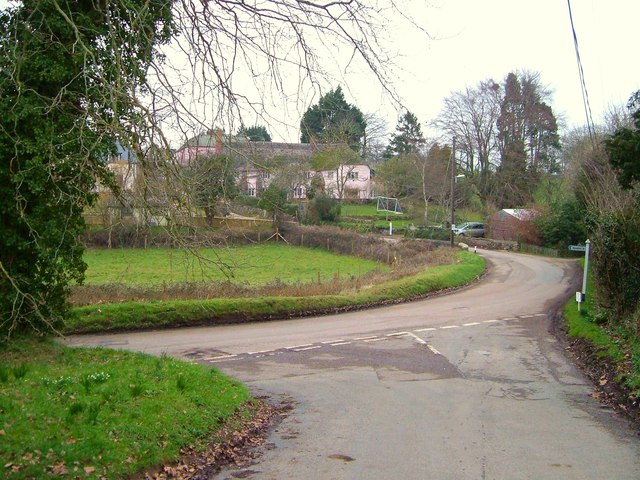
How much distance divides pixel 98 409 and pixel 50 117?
4.85 meters

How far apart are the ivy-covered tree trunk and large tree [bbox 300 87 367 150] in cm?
248

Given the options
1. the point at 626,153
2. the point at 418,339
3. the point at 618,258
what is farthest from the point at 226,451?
the point at 618,258

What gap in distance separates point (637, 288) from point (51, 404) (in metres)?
14.6

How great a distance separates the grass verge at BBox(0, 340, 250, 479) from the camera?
6.12 m

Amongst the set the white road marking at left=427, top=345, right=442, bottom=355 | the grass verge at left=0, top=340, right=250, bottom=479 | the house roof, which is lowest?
the white road marking at left=427, top=345, right=442, bottom=355

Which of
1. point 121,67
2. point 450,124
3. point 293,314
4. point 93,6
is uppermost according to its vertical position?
point 450,124

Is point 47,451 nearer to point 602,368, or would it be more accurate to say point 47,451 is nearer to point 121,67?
point 121,67

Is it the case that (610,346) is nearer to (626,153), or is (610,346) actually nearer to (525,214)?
(626,153)

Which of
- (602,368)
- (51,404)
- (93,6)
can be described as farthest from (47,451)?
(602,368)

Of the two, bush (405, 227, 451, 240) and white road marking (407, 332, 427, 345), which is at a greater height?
bush (405, 227, 451, 240)

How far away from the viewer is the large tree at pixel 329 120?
9625mm

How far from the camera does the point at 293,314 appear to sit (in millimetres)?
22312

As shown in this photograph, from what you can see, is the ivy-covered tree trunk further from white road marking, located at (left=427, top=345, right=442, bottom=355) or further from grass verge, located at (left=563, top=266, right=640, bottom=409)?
grass verge, located at (left=563, top=266, right=640, bottom=409)

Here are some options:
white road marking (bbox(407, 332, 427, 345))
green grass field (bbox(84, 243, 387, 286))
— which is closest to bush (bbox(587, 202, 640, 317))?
white road marking (bbox(407, 332, 427, 345))
